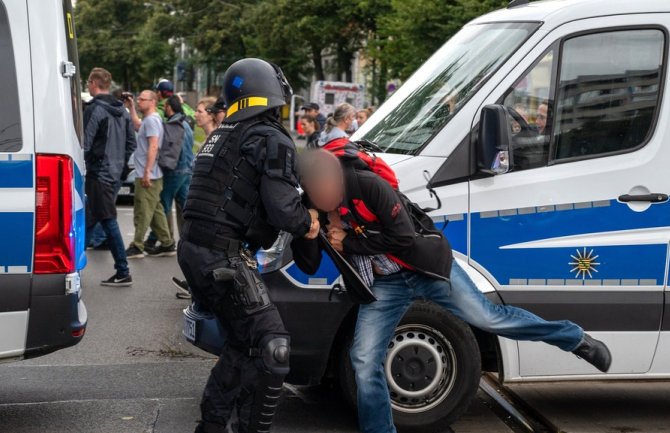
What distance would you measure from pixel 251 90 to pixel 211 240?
0.67 metres

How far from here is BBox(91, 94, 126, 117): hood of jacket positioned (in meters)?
9.91

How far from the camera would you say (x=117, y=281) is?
10.5m

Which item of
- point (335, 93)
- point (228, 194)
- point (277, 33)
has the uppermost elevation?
point (228, 194)

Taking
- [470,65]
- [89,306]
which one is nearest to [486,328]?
[470,65]

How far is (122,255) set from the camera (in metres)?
10.3

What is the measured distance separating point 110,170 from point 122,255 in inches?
33.8

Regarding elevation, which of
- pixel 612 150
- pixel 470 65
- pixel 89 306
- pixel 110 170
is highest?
pixel 470 65

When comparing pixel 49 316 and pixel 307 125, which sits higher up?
pixel 49 316

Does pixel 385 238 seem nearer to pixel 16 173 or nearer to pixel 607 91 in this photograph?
pixel 607 91

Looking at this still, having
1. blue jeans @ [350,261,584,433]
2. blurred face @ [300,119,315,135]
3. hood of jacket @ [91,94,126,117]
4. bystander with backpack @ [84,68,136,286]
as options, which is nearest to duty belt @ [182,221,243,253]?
blue jeans @ [350,261,584,433]

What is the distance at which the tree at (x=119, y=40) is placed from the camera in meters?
69.2

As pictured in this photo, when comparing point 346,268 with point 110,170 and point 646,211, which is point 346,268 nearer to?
point 646,211

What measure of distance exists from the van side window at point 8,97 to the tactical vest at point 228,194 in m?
1.13

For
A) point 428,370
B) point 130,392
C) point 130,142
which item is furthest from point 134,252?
point 428,370
